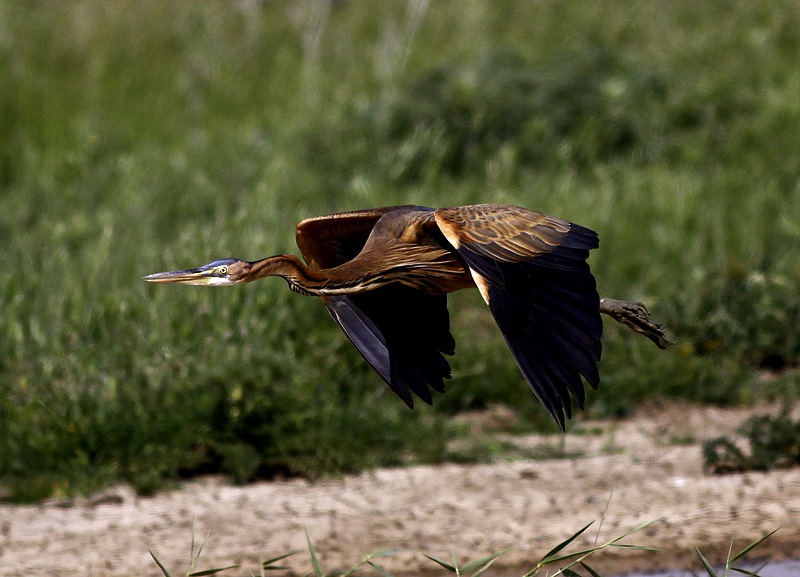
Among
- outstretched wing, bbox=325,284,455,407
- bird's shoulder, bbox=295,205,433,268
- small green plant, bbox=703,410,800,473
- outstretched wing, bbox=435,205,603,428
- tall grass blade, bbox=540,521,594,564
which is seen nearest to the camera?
tall grass blade, bbox=540,521,594,564

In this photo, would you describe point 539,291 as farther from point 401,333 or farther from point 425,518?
point 425,518

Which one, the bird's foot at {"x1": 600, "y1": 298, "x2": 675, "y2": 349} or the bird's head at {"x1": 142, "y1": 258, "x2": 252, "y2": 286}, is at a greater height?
the bird's head at {"x1": 142, "y1": 258, "x2": 252, "y2": 286}

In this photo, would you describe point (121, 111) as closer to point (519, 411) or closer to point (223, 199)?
point (223, 199)

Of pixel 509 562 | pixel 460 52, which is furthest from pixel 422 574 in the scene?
pixel 460 52

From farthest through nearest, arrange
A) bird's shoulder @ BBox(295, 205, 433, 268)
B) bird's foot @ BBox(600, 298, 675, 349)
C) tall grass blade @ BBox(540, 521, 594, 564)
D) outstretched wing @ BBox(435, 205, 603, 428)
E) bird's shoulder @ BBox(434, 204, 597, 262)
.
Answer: bird's foot @ BBox(600, 298, 675, 349)
bird's shoulder @ BBox(295, 205, 433, 268)
bird's shoulder @ BBox(434, 204, 597, 262)
outstretched wing @ BBox(435, 205, 603, 428)
tall grass blade @ BBox(540, 521, 594, 564)

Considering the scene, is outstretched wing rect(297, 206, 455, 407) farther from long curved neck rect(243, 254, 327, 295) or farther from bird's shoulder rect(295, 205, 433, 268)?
long curved neck rect(243, 254, 327, 295)

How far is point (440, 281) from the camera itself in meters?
3.91

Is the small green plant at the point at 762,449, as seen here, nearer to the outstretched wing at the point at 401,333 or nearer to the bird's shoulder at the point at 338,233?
the outstretched wing at the point at 401,333

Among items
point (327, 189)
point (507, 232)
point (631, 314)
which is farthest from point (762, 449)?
point (327, 189)

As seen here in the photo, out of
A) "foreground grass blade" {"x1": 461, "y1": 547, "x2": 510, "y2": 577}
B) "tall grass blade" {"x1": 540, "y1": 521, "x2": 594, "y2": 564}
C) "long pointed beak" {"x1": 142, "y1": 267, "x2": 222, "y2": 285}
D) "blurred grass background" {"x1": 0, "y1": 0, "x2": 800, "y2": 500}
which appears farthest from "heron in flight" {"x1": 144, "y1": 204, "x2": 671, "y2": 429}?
"blurred grass background" {"x1": 0, "y1": 0, "x2": 800, "y2": 500}

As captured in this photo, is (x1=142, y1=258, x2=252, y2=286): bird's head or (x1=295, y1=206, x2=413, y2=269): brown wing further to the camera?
(x1=295, y1=206, x2=413, y2=269): brown wing

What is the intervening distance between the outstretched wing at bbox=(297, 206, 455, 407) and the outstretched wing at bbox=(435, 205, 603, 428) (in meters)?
0.43

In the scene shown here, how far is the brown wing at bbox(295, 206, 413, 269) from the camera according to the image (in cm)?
402

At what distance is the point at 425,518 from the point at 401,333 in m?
1.25
